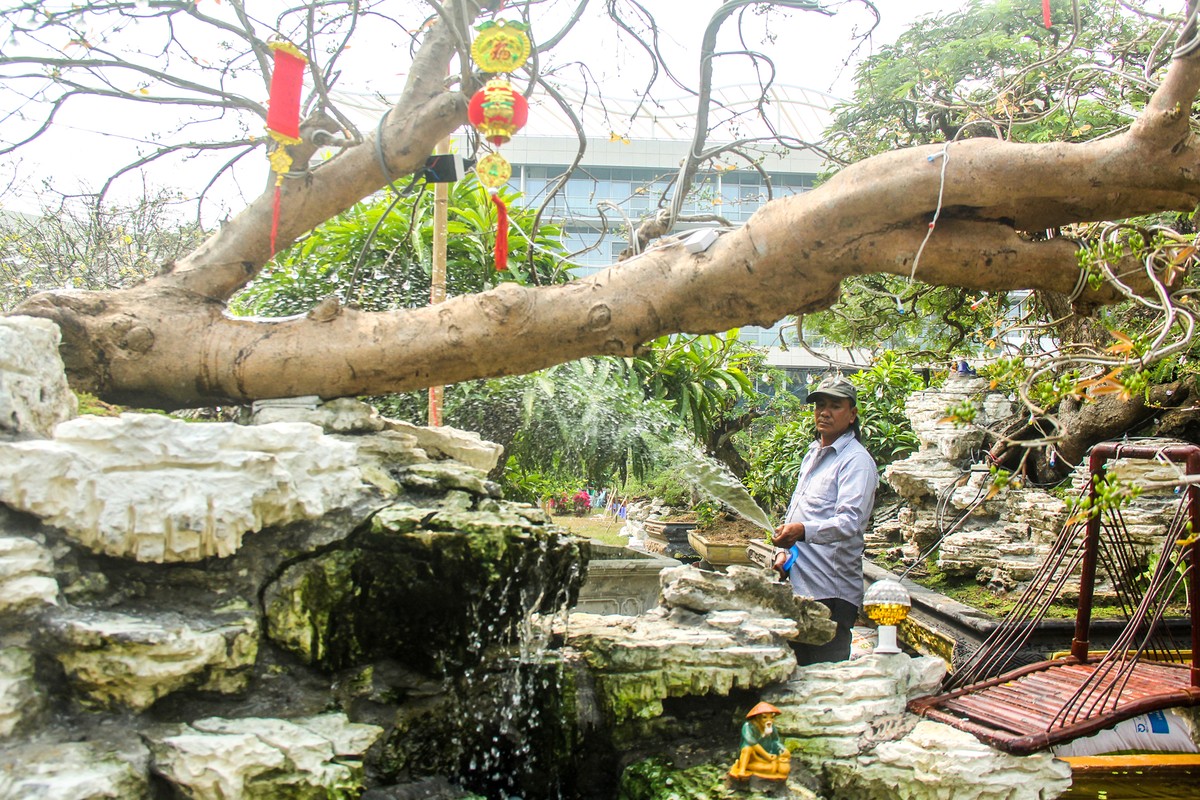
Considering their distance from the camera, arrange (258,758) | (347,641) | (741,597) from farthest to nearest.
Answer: (741,597), (347,641), (258,758)

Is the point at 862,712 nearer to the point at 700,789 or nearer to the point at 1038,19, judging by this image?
the point at 700,789

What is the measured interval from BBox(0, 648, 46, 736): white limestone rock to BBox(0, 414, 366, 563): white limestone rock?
38 centimetres

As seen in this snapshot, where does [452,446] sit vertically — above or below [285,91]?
below

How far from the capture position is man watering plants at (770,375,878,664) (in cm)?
398

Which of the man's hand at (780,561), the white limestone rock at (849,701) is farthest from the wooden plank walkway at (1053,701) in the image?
the man's hand at (780,561)

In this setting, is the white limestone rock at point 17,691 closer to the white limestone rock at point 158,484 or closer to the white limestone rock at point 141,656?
the white limestone rock at point 141,656

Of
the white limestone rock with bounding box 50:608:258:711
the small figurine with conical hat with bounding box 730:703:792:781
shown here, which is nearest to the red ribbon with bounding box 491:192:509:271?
the white limestone rock with bounding box 50:608:258:711

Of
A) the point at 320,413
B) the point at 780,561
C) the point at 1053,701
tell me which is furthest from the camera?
the point at 780,561

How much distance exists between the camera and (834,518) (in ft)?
13.0

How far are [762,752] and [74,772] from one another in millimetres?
2332

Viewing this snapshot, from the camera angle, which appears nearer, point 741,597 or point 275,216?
point 275,216

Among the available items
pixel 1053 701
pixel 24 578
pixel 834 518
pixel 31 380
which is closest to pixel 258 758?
pixel 24 578

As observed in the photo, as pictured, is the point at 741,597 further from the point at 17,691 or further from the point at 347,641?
the point at 17,691

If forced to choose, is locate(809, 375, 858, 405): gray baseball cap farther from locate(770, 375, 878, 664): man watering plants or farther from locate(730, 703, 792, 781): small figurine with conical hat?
locate(730, 703, 792, 781): small figurine with conical hat
